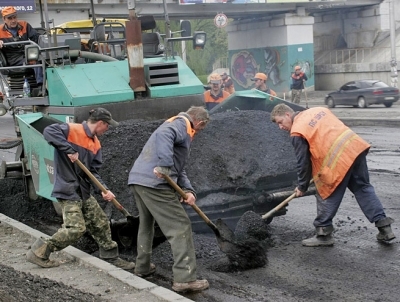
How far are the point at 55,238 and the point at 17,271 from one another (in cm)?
45

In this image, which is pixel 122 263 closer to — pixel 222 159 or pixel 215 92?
pixel 222 159

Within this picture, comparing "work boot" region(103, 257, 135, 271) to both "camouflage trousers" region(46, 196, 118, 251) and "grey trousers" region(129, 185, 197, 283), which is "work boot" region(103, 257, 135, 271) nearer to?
"camouflage trousers" region(46, 196, 118, 251)

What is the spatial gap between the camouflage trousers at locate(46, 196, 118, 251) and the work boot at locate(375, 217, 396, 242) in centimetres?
248

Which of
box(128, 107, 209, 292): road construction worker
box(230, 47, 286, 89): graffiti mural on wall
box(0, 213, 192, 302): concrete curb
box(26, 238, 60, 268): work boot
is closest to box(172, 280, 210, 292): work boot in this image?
box(128, 107, 209, 292): road construction worker

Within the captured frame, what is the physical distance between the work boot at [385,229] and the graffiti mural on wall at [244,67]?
35543 millimetres

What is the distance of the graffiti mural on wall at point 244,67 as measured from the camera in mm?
42188

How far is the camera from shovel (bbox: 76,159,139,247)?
235 inches

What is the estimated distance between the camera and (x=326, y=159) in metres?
6.61

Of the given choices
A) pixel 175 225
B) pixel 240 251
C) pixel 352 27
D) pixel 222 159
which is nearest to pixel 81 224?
pixel 175 225

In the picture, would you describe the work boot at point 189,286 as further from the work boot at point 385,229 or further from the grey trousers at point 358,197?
the work boot at point 385,229

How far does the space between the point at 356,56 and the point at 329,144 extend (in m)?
34.5

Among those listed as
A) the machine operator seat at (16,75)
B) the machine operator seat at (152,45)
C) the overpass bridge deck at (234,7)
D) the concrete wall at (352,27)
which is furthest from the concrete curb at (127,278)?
the concrete wall at (352,27)

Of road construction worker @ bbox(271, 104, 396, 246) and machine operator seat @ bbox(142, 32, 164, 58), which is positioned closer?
road construction worker @ bbox(271, 104, 396, 246)

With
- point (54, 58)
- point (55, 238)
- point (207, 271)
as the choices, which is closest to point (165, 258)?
point (207, 271)
